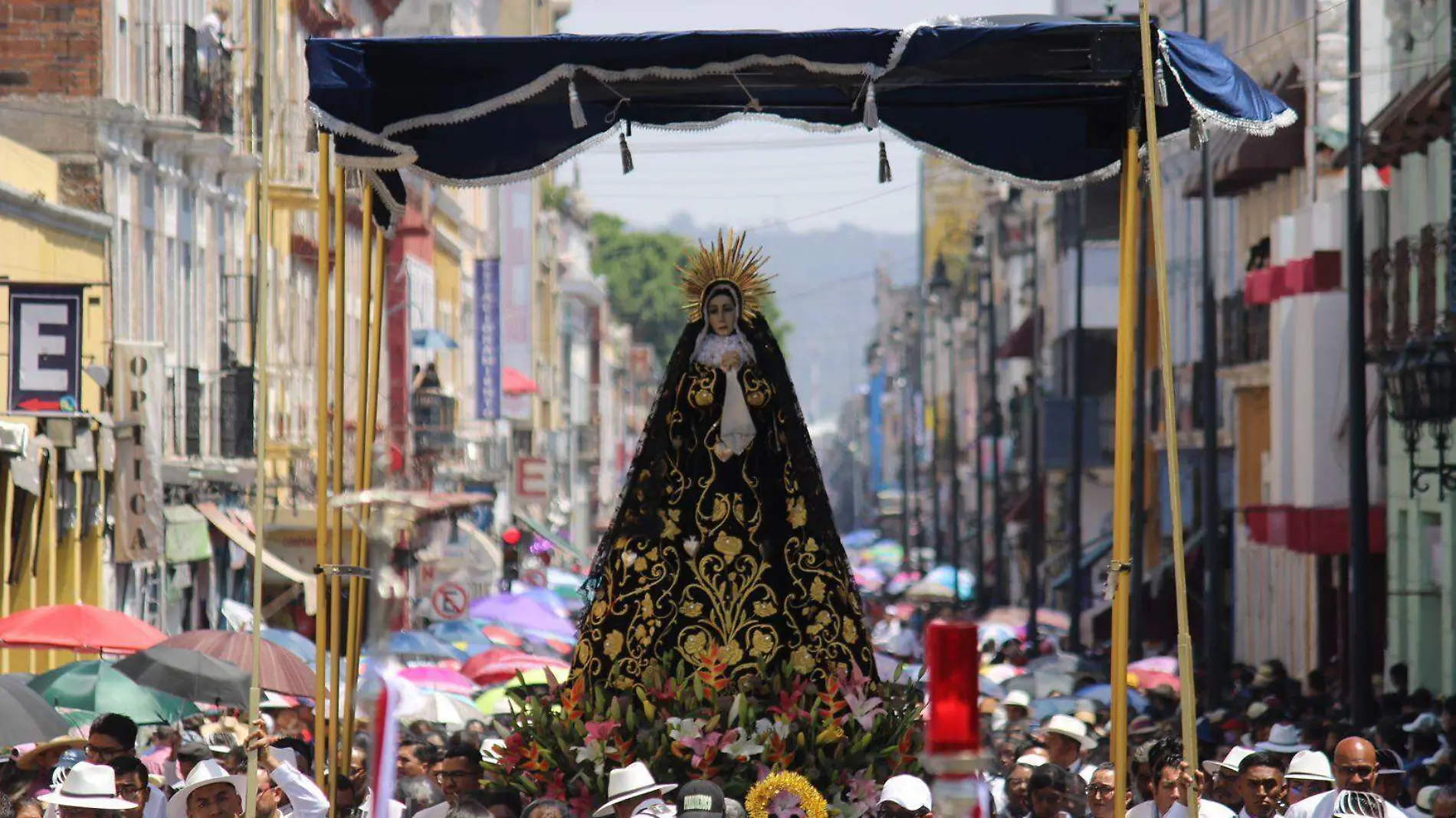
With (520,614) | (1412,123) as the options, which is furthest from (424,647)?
(1412,123)

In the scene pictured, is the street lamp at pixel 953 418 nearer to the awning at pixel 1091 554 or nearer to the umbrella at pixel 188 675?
the awning at pixel 1091 554

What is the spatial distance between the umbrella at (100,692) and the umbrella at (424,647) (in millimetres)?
7301

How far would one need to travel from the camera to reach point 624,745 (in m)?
10.1

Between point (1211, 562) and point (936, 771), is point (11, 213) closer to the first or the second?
point (1211, 562)

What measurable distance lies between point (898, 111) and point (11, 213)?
14249mm

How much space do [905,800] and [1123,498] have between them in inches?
53.7

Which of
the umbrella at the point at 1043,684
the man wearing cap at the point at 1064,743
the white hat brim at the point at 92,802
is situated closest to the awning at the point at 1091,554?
the umbrella at the point at 1043,684

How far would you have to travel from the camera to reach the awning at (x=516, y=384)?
63000 millimetres

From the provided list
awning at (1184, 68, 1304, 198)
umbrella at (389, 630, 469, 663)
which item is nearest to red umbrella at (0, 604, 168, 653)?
umbrella at (389, 630, 469, 663)

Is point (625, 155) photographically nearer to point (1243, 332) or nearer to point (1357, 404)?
point (1357, 404)

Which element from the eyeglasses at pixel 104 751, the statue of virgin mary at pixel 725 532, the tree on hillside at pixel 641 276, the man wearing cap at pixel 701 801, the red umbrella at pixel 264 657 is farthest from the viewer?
the tree on hillside at pixel 641 276

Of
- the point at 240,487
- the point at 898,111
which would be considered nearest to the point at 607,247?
the point at 240,487

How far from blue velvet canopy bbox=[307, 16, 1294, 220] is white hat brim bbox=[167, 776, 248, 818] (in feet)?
7.52

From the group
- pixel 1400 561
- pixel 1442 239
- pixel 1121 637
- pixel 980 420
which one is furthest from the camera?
pixel 980 420
